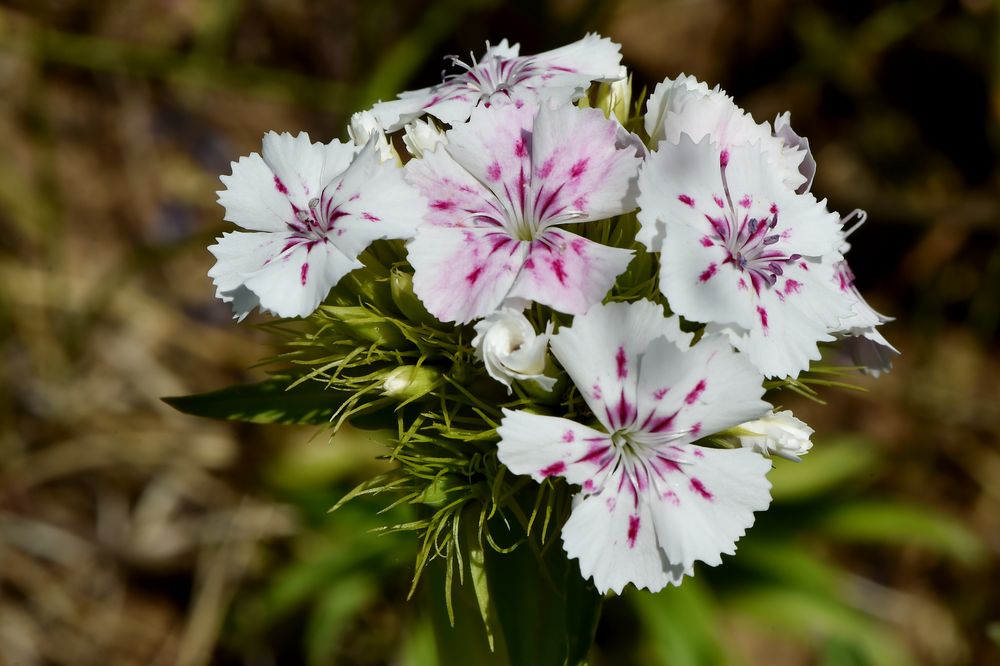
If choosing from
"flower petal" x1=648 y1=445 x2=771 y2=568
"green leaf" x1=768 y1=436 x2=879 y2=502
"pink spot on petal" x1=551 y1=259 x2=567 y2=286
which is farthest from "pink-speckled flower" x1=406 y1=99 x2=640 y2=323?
"green leaf" x1=768 y1=436 x2=879 y2=502

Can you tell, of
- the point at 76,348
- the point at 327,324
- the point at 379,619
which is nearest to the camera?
the point at 327,324

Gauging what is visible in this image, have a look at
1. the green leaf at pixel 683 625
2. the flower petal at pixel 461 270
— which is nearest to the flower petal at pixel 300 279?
the flower petal at pixel 461 270

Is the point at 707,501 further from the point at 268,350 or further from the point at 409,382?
the point at 268,350

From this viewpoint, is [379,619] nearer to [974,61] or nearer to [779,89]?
[779,89]

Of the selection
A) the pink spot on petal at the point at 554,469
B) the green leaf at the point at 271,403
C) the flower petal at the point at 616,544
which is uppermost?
the green leaf at the point at 271,403

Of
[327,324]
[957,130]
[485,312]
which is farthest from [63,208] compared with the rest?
[957,130]

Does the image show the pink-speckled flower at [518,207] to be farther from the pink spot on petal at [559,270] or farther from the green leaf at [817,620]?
the green leaf at [817,620]

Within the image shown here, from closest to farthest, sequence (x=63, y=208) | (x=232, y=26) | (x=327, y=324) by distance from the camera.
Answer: (x=327, y=324), (x=63, y=208), (x=232, y=26)

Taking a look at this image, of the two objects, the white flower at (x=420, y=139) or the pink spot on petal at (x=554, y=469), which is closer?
the pink spot on petal at (x=554, y=469)
